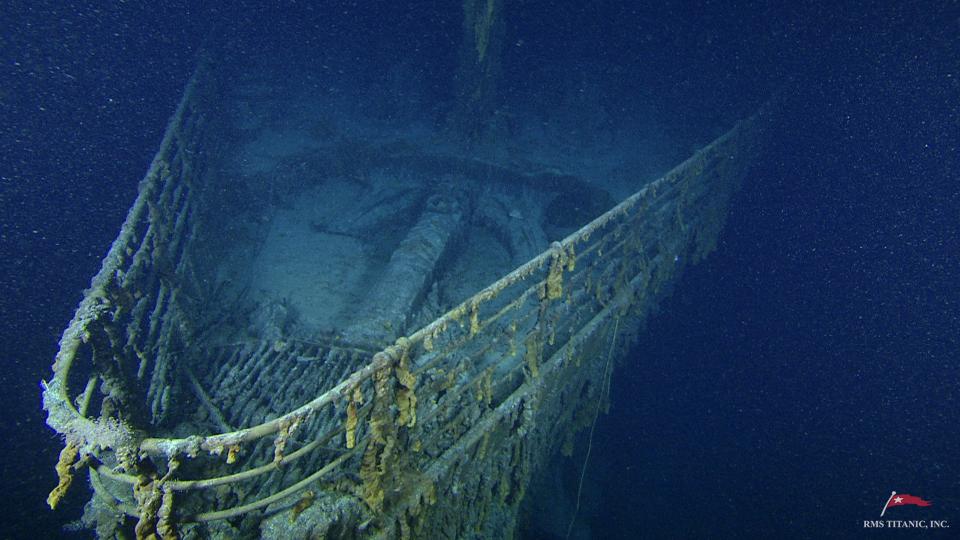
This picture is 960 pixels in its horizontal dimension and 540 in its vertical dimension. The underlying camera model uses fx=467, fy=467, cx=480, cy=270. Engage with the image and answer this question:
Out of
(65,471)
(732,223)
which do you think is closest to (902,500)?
(732,223)

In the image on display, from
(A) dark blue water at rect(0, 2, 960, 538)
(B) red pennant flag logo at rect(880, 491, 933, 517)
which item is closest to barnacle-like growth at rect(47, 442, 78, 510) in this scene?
(A) dark blue water at rect(0, 2, 960, 538)

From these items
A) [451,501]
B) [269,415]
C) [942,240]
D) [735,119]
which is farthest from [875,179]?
[269,415]

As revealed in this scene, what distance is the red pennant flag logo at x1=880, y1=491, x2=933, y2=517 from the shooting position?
9680mm

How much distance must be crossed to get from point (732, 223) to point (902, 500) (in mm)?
7189

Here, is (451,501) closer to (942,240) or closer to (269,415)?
(269,415)

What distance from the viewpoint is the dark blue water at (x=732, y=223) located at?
32.0 feet

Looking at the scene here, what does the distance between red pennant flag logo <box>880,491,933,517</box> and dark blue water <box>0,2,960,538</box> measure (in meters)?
0.13

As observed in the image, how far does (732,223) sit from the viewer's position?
13.1 metres

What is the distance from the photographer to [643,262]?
6473 mm

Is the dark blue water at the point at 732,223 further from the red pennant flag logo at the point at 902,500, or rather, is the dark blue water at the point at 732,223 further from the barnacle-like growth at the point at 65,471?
the barnacle-like growth at the point at 65,471

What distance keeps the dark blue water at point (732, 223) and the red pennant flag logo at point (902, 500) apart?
0.44 ft

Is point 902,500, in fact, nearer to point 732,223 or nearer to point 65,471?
point 732,223

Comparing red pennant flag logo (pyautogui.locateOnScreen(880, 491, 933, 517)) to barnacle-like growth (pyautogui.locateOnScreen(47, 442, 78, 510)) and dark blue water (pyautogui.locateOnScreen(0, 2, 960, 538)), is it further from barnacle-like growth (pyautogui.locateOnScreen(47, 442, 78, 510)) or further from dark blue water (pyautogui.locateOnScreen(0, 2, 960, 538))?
barnacle-like growth (pyautogui.locateOnScreen(47, 442, 78, 510))

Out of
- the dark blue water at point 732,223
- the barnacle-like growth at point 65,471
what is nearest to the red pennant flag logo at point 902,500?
the dark blue water at point 732,223
